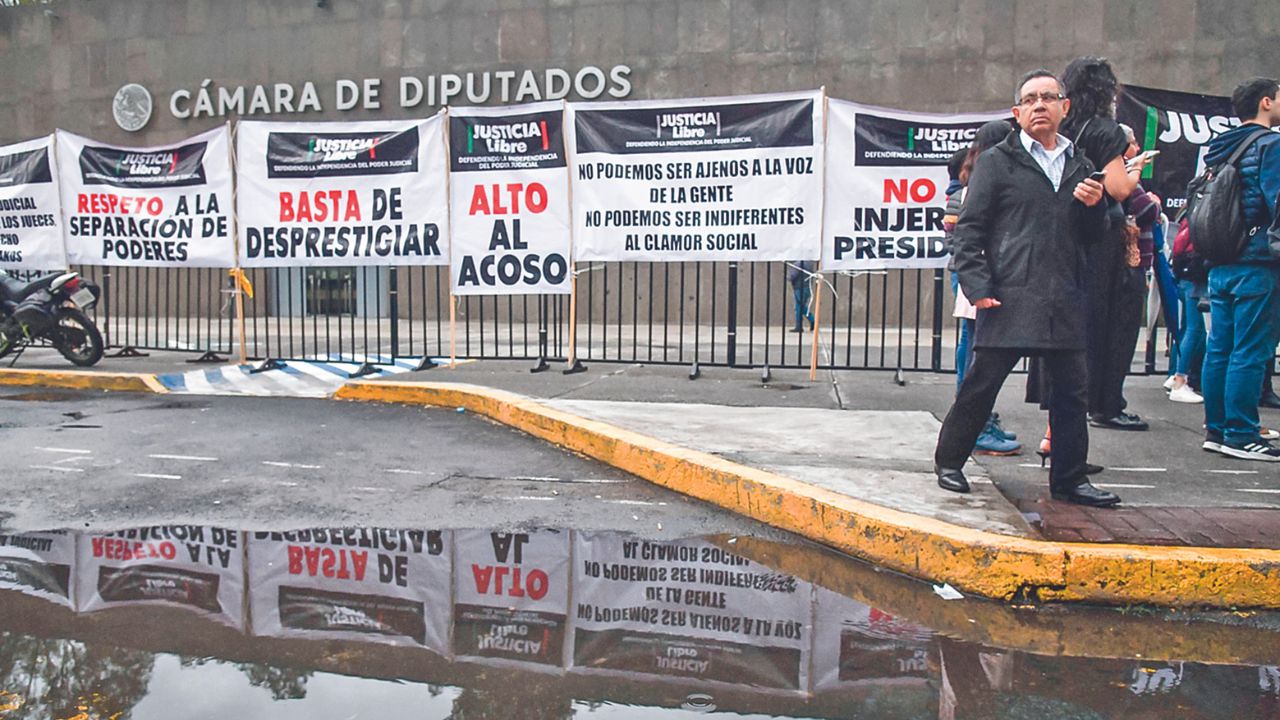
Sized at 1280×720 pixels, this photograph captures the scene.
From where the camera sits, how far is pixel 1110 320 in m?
6.09

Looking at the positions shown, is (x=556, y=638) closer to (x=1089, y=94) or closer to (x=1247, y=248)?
(x=1089, y=94)

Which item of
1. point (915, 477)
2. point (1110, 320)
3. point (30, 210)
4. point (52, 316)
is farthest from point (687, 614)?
point (30, 210)

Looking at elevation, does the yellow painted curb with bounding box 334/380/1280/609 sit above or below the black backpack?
below

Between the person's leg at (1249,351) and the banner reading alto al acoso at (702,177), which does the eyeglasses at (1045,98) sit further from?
the banner reading alto al acoso at (702,177)

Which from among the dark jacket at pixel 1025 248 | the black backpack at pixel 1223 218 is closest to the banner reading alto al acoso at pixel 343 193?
the dark jacket at pixel 1025 248

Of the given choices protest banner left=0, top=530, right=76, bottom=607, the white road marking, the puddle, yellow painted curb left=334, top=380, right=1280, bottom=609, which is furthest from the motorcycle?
yellow painted curb left=334, top=380, right=1280, bottom=609

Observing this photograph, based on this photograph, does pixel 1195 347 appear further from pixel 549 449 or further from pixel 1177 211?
pixel 549 449

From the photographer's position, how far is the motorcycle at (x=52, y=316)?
10570mm

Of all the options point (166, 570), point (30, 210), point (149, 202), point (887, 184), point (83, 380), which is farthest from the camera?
point (30, 210)

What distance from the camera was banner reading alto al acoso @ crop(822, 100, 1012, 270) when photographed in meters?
8.63

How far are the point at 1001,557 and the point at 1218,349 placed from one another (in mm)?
2946

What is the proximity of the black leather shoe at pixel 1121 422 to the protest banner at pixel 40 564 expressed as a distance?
5.77 meters

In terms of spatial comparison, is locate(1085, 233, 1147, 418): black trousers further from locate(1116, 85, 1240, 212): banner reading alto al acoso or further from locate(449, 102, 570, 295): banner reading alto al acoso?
locate(449, 102, 570, 295): banner reading alto al acoso

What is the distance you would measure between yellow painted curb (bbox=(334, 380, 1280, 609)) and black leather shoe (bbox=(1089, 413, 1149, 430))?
9.24ft
